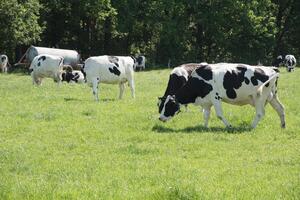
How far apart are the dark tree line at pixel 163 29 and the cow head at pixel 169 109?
37346 mm

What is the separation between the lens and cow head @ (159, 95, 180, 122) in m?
15.4

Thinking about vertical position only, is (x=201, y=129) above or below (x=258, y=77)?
below

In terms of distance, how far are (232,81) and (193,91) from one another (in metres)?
1.14

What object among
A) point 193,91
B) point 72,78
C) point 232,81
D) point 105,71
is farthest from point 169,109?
point 72,78

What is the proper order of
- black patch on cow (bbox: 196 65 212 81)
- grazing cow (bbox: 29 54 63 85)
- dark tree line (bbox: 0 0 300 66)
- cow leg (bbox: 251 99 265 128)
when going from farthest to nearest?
dark tree line (bbox: 0 0 300 66) < grazing cow (bbox: 29 54 63 85) < black patch on cow (bbox: 196 65 212 81) < cow leg (bbox: 251 99 265 128)

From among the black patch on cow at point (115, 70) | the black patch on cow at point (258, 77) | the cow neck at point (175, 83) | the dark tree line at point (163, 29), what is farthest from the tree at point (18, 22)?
the black patch on cow at point (258, 77)

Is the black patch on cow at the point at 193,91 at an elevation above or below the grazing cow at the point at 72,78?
above

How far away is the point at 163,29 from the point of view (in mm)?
55250

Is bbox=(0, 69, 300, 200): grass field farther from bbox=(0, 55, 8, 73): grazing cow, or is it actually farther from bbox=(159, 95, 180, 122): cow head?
bbox=(0, 55, 8, 73): grazing cow

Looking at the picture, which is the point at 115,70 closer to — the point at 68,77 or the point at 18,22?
the point at 68,77

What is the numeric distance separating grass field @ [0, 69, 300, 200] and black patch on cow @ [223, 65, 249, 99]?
37.9 inches

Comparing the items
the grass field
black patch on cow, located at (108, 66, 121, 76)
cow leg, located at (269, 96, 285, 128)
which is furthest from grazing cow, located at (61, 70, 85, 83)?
cow leg, located at (269, 96, 285, 128)

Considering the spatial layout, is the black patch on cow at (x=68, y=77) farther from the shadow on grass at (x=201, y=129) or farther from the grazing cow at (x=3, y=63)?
the shadow on grass at (x=201, y=129)

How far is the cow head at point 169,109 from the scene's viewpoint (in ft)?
50.4
